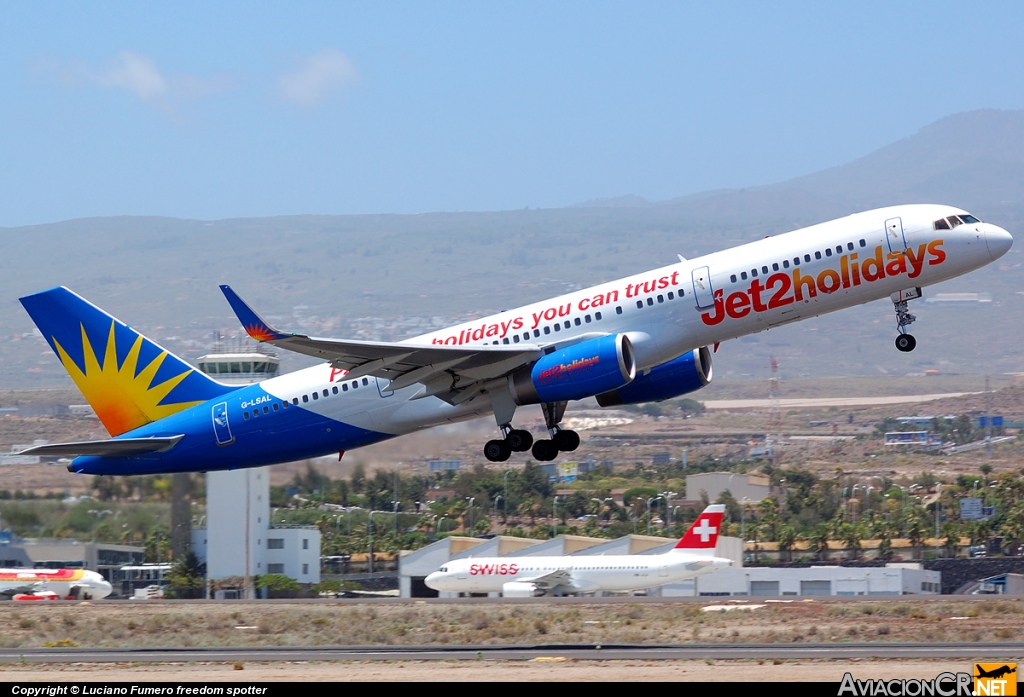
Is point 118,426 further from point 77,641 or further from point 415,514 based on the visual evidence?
point 415,514

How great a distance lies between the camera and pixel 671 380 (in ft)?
125

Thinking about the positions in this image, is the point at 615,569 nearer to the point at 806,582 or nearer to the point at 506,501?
the point at 806,582

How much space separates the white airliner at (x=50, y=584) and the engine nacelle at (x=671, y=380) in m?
43.8

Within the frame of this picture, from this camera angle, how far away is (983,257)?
112 feet

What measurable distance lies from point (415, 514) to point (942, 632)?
61.6 m

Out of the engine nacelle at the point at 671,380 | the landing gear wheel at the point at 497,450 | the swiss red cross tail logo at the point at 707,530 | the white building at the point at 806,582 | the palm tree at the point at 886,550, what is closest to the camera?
the landing gear wheel at the point at 497,450

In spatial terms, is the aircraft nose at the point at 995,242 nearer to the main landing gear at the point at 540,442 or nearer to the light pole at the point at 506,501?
the main landing gear at the point at 540,442

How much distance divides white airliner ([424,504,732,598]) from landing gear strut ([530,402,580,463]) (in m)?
26.8

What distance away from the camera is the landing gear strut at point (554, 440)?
37500mm

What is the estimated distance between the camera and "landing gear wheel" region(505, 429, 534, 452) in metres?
36.6

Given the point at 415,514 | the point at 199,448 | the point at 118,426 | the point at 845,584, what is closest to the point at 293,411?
the point at 199,448

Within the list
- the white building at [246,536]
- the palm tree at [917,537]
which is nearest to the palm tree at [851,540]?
the palm tree at [917,537]

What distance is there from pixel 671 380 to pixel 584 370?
4.46 meters

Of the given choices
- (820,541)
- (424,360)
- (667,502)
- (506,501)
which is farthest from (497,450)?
(667,502)
